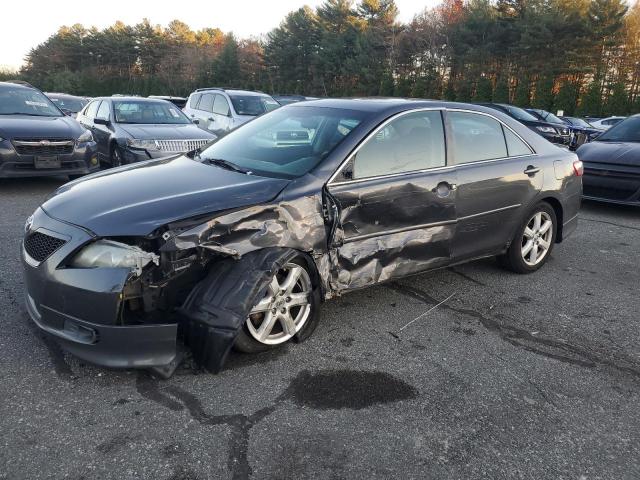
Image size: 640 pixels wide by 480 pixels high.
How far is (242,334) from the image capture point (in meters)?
3.12

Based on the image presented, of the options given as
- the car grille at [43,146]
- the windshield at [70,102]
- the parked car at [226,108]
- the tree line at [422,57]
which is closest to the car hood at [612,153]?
the parked car at [226,108]

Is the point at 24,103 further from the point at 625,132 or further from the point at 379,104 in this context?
the point at 625,132

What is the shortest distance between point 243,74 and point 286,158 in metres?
54.9

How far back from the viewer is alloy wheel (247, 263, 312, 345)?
125 inches

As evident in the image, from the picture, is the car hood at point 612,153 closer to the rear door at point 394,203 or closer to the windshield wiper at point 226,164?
the rear door at point 394,203

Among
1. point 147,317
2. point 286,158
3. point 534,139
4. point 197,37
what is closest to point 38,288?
point 147,317

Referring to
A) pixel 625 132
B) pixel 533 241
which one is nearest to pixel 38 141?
pixel 533 241

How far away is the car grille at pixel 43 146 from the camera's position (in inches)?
295

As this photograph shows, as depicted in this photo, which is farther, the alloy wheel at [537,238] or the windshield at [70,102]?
the windshield at [70,102]

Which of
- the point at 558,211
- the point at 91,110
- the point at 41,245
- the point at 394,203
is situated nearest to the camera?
the point at 41,245

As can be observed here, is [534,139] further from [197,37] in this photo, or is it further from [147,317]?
[197,37]

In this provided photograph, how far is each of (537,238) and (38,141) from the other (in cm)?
676

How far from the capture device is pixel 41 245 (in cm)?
305

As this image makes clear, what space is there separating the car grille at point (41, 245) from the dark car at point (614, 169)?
7374mm
